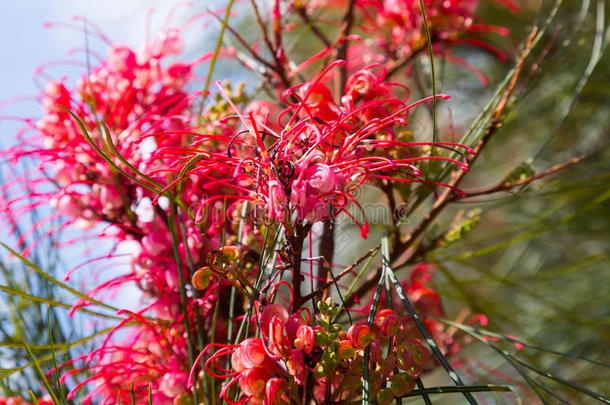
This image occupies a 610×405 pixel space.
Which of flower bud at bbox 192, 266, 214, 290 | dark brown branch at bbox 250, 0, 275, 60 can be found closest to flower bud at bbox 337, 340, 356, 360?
flower bud at bbox 192, 266, 214, 290

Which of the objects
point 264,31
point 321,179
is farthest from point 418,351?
point 264,31

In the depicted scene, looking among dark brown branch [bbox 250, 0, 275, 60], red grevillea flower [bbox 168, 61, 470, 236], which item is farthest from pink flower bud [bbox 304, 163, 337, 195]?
dark brown branch [bbox 250, 0, 275, 60]

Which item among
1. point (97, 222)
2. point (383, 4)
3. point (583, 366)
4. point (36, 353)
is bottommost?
point (583, 366)

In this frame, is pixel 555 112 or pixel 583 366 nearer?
pixel 583 366

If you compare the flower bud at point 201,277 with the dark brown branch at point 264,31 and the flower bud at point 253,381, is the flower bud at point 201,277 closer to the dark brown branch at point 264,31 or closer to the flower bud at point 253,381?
the flower bud at point 253,381

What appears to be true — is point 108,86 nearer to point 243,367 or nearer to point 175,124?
point 175,124

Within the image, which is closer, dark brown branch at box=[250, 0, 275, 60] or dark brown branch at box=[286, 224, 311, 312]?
dark brown branch at box=[286, 224, 311, 312]

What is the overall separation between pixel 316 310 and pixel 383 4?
1.70 ft

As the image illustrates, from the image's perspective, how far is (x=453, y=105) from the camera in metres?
1.23

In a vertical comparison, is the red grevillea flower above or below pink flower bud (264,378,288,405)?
above

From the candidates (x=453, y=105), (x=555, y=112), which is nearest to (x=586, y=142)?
(x=555, y=112)

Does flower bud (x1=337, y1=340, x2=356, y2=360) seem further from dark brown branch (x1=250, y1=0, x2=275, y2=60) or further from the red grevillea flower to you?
dark brown branch (x1=250, y1=0, x2=275, y2=60)

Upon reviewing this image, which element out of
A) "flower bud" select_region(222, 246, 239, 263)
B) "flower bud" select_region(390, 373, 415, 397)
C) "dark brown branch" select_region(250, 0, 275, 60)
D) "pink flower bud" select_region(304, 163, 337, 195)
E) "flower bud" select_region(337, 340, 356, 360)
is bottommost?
"flower bud" select_region(390, 373, 415, 397)

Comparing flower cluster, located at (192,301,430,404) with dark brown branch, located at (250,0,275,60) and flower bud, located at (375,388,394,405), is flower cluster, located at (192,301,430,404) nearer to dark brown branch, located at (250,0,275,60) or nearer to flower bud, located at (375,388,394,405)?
flower bud, located at (375,388,394,405)
